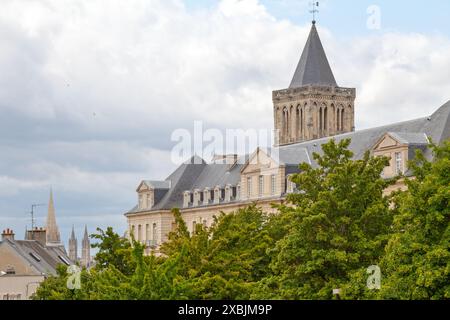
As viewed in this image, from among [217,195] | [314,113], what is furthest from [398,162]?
[314,113]

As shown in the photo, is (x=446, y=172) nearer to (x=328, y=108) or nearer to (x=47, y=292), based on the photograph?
(x=47, y=292)

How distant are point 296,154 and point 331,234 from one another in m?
58.1

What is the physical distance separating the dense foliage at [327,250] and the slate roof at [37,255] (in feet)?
127

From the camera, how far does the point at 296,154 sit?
370 ft

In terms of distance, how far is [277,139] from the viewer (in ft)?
505

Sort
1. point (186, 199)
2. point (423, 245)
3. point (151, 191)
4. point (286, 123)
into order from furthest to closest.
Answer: point (286, 123) < point (151, 191) < point (186, 199) < point (423, 245)

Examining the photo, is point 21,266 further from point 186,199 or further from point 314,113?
point 314,113

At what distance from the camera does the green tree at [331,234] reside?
175 feet

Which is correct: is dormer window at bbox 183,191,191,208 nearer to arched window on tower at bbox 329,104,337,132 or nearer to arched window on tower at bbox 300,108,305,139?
arched window on tower at bbox 300,108,305,139

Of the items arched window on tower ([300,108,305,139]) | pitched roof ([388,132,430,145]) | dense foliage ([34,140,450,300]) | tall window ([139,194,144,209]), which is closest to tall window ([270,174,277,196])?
pitched roof ([388,132,430,145])

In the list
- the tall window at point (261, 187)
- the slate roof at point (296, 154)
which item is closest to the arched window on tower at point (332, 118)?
the slate roof at point (296, 154)

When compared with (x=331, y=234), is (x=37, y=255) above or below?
above

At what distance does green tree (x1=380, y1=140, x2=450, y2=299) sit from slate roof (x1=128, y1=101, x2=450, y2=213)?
88.9 feet
